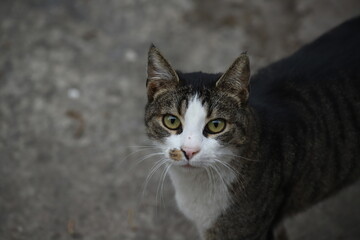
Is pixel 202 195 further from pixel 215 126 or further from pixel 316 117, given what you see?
pixel 316 117

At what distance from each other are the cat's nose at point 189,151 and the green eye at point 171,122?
0.16 metres

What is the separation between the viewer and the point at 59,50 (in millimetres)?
4676

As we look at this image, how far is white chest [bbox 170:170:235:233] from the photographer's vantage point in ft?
8.55

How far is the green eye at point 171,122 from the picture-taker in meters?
2.43

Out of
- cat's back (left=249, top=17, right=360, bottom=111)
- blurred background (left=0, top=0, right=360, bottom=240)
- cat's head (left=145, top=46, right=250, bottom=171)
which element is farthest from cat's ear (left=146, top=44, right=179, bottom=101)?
blurred background (left=0, top=0, right=360, bottom=240)

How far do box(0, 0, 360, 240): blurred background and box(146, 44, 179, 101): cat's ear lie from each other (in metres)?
0.67

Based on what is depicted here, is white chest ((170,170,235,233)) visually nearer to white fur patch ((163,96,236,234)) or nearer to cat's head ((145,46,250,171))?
white fur patch ((163,96,236,234))

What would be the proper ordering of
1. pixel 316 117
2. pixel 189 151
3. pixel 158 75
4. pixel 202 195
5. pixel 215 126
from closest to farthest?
pixel 189 151 → pixel 215 126 → pixel 158 75 → pixel 202 195 → pixel 316 117

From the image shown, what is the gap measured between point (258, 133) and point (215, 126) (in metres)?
0.31

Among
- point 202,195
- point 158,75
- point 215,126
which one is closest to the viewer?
point 215,126

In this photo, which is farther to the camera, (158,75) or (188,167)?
(158,75)

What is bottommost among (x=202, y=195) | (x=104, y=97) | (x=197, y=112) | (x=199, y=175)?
(x=202, y=195)

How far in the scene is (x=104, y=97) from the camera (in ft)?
14.2

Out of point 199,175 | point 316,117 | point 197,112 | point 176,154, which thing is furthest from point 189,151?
point 316,117
